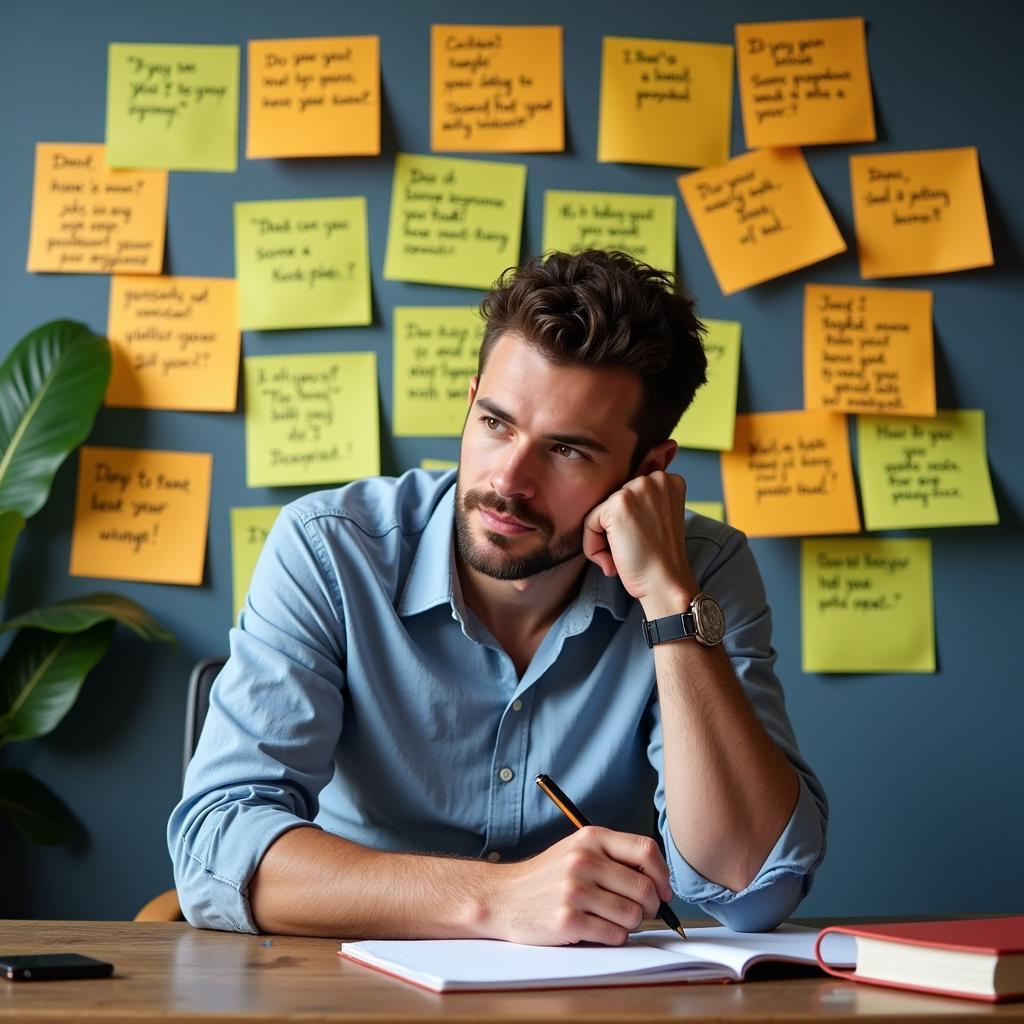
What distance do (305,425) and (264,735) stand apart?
3.01 feet

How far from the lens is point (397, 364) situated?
7.16 feet

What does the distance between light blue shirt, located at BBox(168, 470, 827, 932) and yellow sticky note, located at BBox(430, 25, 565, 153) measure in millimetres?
870

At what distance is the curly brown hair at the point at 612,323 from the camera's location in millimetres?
1498

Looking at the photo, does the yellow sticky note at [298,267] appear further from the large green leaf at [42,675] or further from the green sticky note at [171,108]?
the large green leaf at [42,675]

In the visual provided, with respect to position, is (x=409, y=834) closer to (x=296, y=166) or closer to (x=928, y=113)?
(x=296, y=166)

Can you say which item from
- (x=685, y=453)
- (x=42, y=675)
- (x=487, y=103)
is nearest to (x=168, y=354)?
(x=42, y=675)

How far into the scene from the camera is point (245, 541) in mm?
2150

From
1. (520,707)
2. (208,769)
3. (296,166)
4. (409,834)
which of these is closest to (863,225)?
(296,166)

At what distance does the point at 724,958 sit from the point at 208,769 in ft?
1.96

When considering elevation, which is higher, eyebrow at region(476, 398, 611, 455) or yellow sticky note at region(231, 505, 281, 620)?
eyebrow at region(476, 398, 611, 455)

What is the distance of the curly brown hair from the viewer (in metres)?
1.50

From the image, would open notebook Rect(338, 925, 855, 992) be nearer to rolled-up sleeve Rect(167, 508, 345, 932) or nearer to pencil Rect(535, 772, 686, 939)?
pencil Rect(535, 772, 686, 939)

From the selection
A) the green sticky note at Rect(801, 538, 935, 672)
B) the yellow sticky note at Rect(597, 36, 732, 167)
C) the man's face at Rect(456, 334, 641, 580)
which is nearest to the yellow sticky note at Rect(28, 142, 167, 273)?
the yellow sticky note at Rect(597, 36, 732, 167)

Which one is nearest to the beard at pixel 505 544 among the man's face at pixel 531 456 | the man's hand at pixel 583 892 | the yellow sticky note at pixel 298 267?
the man's face at pixel 531 456
